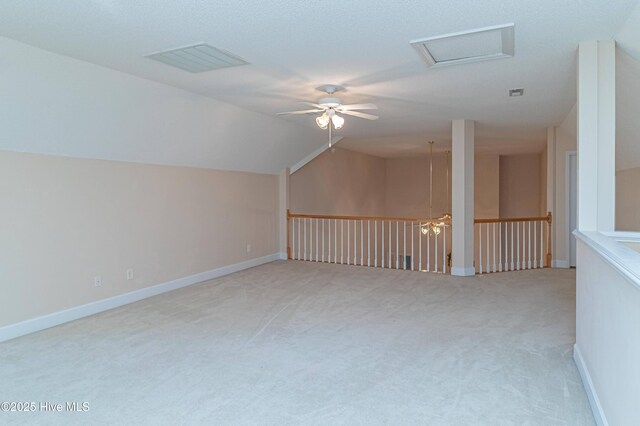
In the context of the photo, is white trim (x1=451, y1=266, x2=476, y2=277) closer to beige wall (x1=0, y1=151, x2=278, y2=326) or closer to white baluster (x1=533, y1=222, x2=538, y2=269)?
white baluster (x1=533, y1=222, x2=538, y2=269)

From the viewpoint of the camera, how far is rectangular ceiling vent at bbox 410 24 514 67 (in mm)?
2938

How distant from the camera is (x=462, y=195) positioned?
6.19 metres

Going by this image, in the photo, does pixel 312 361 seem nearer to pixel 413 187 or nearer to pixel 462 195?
pixel 462 195

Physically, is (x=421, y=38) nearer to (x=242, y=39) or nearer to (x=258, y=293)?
(x=242, y=39)

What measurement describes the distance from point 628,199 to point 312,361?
4.84 metres

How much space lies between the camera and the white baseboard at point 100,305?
12.4 ft

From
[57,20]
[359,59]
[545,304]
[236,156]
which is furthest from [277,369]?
[236,156]

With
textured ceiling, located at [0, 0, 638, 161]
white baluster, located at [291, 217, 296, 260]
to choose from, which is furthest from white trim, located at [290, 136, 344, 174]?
textured ceiling, located at [0, 0, 638, 161]

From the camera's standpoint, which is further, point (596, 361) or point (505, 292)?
point (505, 292)

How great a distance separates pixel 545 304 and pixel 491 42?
10.3 ft

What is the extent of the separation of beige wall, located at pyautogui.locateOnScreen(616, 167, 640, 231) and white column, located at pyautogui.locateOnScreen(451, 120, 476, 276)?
1943 millimetres

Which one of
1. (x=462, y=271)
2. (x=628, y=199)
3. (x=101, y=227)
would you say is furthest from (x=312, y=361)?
(x=628, y=199)

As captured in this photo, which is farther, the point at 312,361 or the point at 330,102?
the point at 330,102

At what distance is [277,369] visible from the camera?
3031mm
